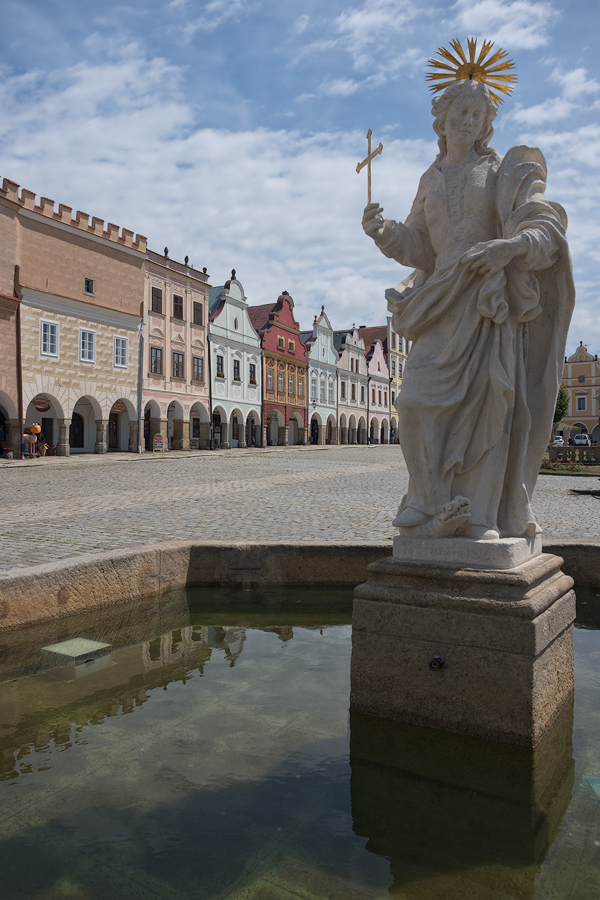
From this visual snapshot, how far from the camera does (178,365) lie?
36438mm

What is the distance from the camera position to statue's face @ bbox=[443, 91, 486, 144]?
3.27 m

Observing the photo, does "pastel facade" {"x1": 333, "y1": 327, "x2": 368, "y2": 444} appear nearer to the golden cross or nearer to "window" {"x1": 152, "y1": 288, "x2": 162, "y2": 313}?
"window" {"x1": 152, "y1": 288, "x2": 162, "y2": 313}

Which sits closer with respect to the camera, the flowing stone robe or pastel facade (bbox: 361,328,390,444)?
the flowing stone robe

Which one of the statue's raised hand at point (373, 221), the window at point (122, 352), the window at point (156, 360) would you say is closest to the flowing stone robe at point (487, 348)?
the statue's raised hand at point (373, 221)

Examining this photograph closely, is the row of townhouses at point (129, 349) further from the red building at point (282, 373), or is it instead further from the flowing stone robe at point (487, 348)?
the flowing stone robe at point (487, 348)

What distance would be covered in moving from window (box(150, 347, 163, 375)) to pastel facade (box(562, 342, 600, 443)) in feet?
179

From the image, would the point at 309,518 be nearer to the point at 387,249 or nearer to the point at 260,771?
the point at 387,249

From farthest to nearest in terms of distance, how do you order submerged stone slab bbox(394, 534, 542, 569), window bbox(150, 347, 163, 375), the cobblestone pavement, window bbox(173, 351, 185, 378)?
window bbox(173, 351, 185, 378) → window bbox(150, 347, 163, 375) → the cobblestone pavement → submerged stone slab bbox(394, 534, 542, 569)

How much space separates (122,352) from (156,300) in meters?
4.19

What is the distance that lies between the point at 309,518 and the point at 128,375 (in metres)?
26.2

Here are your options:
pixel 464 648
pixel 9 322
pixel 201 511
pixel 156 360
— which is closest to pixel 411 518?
pixel 464 648

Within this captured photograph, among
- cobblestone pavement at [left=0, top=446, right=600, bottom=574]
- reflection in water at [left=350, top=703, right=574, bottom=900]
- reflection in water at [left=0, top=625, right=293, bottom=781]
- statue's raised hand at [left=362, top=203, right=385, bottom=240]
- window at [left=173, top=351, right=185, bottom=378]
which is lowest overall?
reflection in water at [left=350, top=703, right=574, bottom=900]

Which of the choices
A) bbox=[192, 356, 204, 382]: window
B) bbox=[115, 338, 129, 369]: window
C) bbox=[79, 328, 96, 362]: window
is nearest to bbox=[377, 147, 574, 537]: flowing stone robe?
bbox=[79, 328, 96, 362]: window

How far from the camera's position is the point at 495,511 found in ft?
10.1
